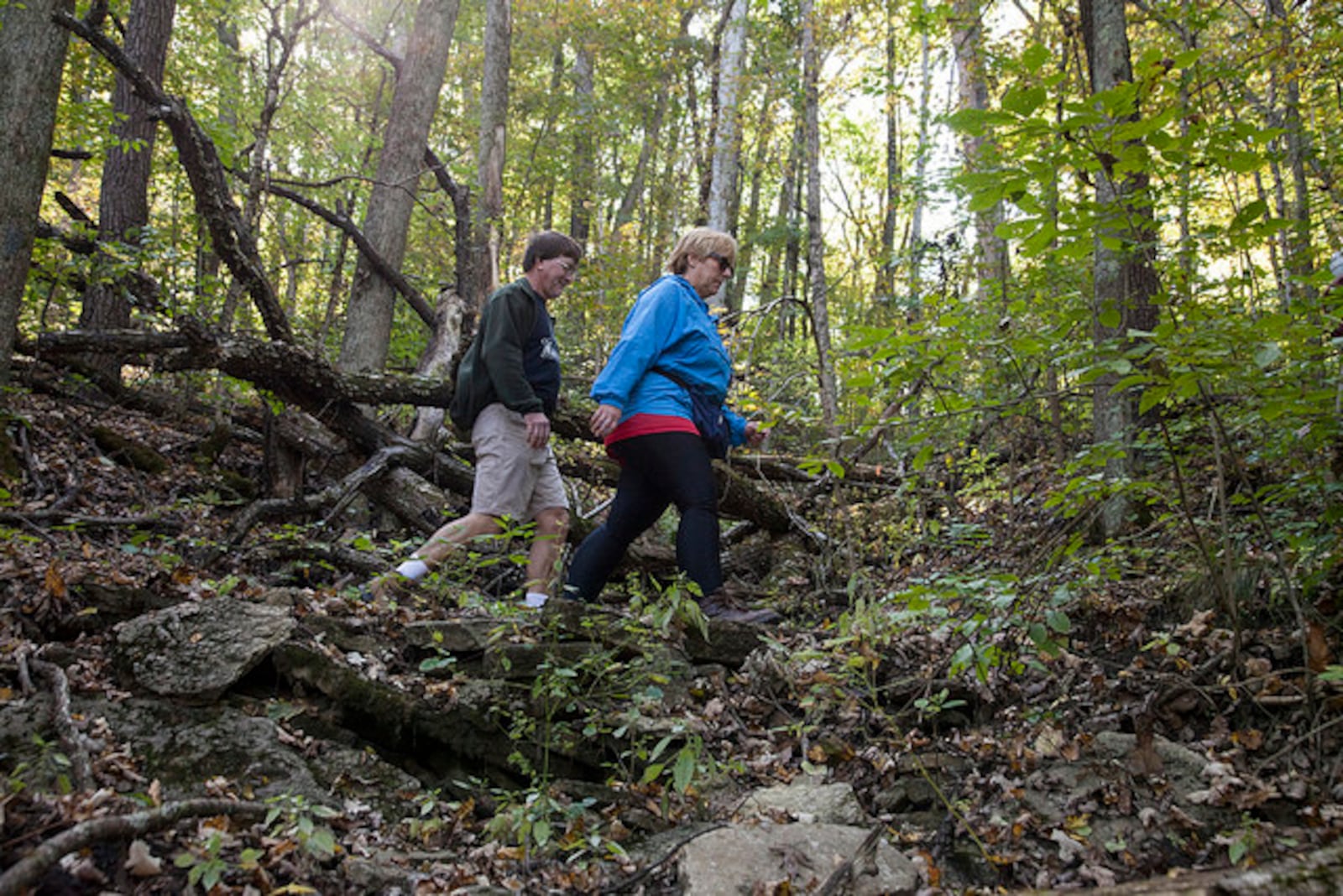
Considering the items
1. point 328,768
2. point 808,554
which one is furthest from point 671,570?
point 328,768

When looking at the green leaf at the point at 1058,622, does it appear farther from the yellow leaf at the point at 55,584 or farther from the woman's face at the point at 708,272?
the yellow leaf at the point at 55,584

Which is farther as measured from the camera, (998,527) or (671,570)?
(671,570)

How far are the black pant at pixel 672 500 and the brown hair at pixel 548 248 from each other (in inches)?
50.2

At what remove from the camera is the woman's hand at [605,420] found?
4.04m

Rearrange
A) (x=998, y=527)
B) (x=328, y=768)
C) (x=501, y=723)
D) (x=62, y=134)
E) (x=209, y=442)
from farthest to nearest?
1. (x=62, y=134)
2. (x=209, y=442)
3. (x=998, y=527)
4. (x=501, y=723)
5. (x=328, y=768)

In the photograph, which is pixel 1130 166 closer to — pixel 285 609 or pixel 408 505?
pixel 285 609

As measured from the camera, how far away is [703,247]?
175 inches

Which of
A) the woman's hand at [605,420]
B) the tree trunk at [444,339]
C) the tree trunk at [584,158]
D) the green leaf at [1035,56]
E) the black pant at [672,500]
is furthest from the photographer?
the tree trunk at [584,158]

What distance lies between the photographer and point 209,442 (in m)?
7.56

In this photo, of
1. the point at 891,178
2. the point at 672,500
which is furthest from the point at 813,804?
the point at 891,178

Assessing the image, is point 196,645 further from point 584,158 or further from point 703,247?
point 584,158

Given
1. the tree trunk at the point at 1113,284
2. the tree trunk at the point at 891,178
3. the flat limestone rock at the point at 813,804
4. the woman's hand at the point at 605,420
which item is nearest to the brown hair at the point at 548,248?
the woman's hand at the point at 605,420

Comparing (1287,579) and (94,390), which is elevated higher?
(94,390)

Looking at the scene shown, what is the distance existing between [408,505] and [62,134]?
9307 millimetres
